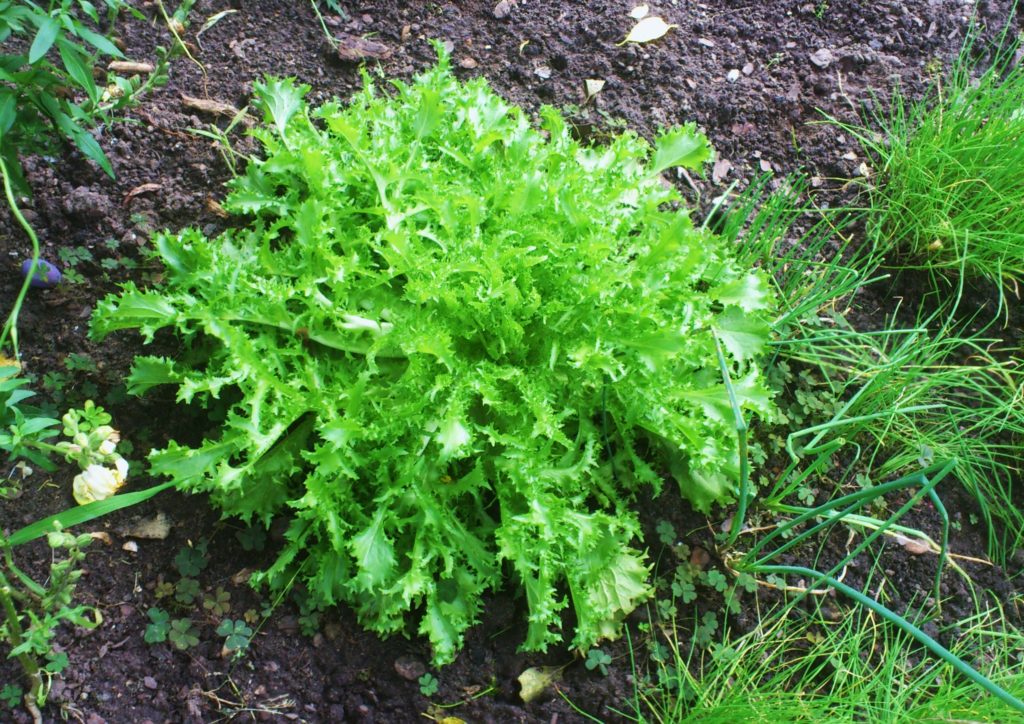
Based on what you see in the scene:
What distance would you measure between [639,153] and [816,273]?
874 mm

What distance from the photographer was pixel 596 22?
3.45 m

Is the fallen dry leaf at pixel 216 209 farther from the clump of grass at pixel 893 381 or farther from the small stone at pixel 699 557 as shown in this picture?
the small stone at pixel 699 557

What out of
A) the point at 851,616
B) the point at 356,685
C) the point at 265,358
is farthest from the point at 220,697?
the point at 851,616

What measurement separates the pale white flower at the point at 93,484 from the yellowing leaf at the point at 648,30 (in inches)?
103

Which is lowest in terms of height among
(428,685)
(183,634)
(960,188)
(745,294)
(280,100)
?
(183,634)

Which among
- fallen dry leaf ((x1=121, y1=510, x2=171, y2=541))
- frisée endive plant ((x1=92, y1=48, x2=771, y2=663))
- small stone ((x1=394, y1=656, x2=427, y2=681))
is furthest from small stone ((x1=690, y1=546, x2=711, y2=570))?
fallen dry leaf ((x1=121, y1=510, x2=171, y2=541))

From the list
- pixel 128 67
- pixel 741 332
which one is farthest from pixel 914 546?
pixel 128 67

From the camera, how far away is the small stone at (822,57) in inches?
135

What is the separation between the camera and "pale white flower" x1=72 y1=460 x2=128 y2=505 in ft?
7.07

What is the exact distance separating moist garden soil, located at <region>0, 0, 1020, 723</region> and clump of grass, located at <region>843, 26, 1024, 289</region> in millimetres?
219

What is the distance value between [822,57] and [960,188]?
927 millimetres

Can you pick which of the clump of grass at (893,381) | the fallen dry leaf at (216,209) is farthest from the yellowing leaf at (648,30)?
the fallen dry leaf at (216,209)

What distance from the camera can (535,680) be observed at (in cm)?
218

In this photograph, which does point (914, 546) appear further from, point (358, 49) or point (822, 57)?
point (358, 49)
